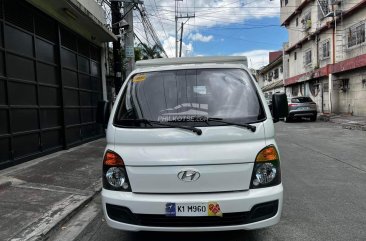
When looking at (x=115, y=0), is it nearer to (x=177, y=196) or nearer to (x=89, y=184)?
(x=89, y=184)

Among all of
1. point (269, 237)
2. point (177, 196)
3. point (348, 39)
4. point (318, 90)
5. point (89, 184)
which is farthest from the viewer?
point (318, 90)

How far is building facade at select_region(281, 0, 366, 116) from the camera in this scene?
22.1 meters

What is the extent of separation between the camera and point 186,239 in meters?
4.16

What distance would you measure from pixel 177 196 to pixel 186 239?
0.84 metres

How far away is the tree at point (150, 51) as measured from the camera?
2508 cm

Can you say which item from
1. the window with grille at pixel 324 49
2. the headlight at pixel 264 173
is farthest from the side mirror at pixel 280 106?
the window with grille at pixel 324 49

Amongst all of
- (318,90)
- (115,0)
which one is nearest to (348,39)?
(318,90)

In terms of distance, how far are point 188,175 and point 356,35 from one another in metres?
21.9

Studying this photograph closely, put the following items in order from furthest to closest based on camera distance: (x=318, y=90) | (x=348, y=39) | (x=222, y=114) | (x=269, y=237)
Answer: (x=318, y=90)
(x=348, y=39)
(x=269, y=237)
(x=222, y=114)

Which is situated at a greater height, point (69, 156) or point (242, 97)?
point (242, 97)

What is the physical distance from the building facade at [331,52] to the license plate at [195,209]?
1998cm

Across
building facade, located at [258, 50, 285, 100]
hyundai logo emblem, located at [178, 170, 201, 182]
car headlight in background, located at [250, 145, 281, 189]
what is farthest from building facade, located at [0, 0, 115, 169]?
building facade, located at [258, 50, 285, 100]

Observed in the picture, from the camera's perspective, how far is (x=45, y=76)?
32.2 feet

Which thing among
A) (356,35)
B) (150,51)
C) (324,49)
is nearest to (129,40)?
(150,51)
